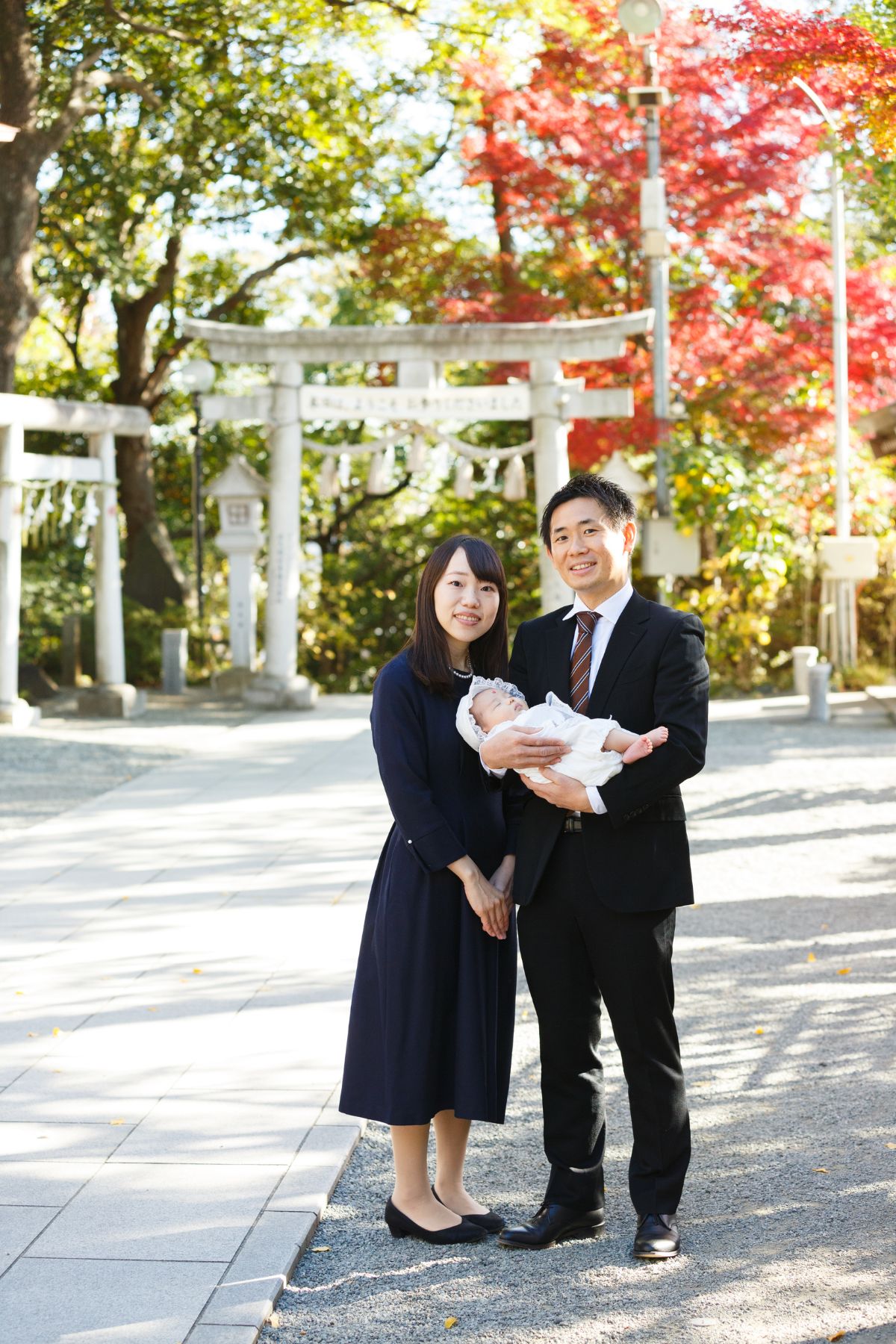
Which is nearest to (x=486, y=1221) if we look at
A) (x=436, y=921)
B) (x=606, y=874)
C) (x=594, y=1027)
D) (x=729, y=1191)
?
(x=594, y=1027)

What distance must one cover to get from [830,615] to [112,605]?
25.7ft

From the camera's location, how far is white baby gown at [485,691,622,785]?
3.07m

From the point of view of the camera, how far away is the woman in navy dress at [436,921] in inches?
129

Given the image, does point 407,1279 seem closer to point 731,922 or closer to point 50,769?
point 731,922

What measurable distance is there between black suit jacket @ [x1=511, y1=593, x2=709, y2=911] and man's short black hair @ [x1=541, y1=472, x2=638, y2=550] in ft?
0.68

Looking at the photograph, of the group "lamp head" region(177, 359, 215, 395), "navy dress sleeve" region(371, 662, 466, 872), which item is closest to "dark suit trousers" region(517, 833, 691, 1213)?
"navy dress sleeve" region(371, 662, 466, 872)

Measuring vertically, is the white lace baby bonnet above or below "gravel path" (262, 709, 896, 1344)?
above

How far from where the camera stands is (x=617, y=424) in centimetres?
1527

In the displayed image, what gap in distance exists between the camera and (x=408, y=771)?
129 inches

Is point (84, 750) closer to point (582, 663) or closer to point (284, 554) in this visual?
point (284, 554)

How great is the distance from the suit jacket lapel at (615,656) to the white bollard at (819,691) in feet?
32.1

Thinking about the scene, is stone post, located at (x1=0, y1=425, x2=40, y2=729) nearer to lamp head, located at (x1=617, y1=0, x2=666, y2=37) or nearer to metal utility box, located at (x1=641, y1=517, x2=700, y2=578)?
metal utility box, located at (x1=641, y1=517, x2=700, y2=578)

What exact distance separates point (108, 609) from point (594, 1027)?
1200cm

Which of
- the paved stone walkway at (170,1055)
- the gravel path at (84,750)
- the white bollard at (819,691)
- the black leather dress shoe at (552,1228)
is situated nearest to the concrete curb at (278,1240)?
the paved stone walkway at (170,1055)
